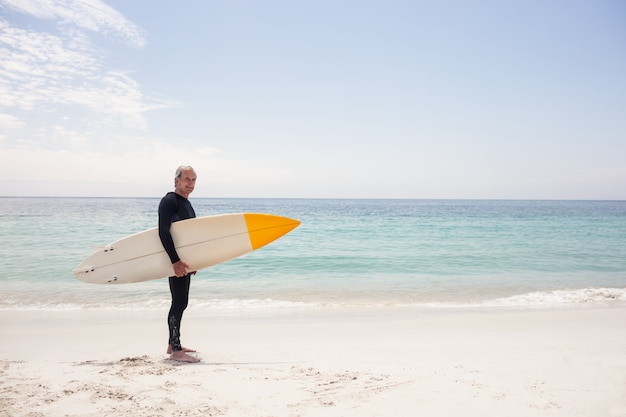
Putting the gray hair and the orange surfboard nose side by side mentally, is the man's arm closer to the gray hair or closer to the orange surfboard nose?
the gray hair

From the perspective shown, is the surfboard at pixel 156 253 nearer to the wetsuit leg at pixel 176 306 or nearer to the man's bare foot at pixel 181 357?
the wetsuit leg at pixel 176 306

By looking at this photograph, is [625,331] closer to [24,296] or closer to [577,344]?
[577,344]

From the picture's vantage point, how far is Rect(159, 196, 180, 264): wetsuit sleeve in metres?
3.23

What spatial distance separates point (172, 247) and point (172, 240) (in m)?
0.08

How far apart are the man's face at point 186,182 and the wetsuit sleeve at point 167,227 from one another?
117mm

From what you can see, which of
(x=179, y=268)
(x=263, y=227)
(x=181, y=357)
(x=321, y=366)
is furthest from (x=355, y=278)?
(x=179, y=268)

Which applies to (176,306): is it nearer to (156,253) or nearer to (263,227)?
(156,253)

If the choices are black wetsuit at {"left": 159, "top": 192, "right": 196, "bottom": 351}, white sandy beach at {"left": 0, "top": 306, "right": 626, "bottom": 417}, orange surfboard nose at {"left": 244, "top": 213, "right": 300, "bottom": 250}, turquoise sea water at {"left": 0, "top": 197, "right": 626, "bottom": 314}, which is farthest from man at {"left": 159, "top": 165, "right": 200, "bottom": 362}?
turquoise sea water at {"left": 0, "top": 197, "right": 626, "bottom": 314}

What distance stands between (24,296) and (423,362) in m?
6.72

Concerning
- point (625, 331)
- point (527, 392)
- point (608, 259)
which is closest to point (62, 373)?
point (527, 392)

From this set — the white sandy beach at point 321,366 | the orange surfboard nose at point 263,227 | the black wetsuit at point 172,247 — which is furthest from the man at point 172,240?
the orange surfboard nose at point 263,227

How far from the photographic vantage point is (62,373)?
9.81ft

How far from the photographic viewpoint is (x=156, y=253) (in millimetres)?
3826

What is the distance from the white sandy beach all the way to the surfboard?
2.34 ft
